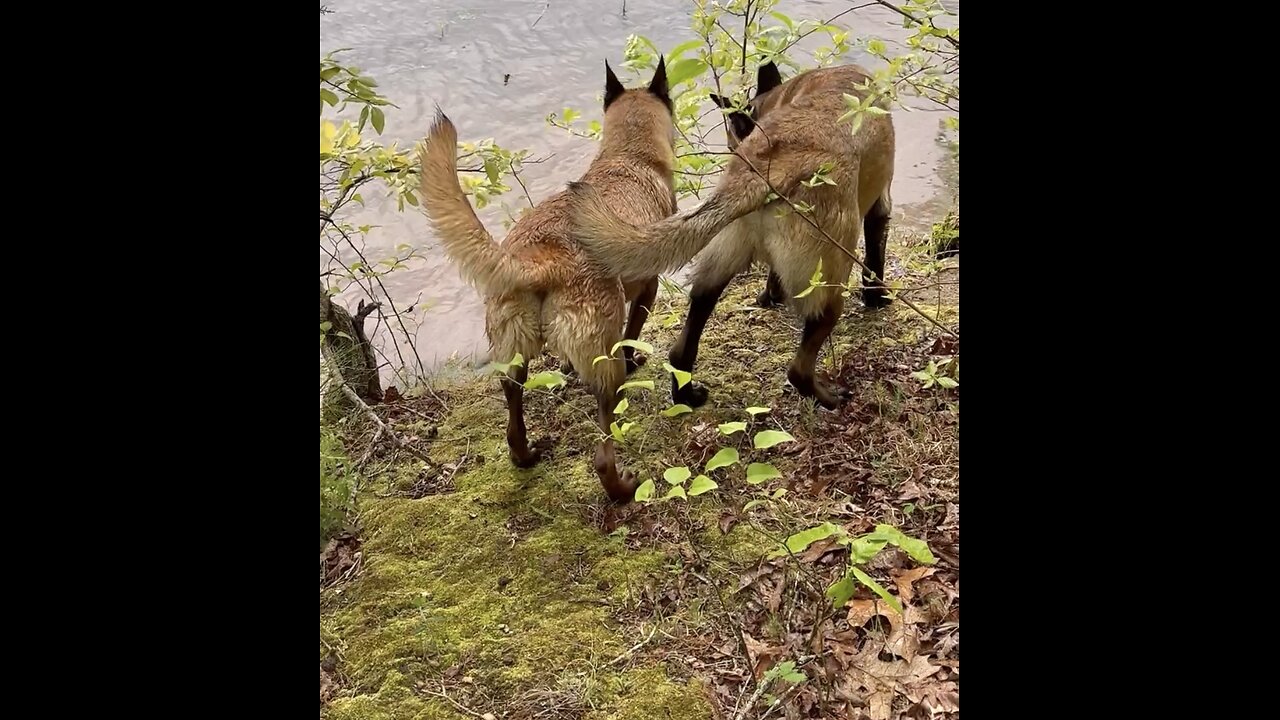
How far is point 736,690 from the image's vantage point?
7.32 feet

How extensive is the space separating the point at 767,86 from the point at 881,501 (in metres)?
2.54

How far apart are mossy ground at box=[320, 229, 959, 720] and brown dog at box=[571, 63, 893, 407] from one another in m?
0.41

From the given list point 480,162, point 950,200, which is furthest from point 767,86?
point 950,200

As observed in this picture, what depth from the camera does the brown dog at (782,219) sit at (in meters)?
2.75

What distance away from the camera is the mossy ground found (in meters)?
2.35

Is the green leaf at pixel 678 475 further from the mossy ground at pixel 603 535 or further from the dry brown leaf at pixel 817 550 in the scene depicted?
the dry brown leaf at pixel 817 550

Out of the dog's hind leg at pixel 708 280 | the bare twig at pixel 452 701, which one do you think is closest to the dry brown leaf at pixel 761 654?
the bare twig at pixel 452 701

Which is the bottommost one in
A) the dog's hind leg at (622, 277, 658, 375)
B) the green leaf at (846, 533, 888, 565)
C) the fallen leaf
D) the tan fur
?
the fallen leaf

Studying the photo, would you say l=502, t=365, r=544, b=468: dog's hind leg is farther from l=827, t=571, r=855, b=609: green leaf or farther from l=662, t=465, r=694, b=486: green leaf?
l=827, t=571, r=855, b=609: green leaf

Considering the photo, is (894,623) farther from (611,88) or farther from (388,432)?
(611,88)

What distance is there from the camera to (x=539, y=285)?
2.83 metres

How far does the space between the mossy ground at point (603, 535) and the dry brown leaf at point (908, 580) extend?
0.65ft

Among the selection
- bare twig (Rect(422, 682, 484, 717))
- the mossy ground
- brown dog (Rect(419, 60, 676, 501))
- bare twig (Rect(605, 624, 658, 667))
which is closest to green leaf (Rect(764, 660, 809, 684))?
the mossy ground

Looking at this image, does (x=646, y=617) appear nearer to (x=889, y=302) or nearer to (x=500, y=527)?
(x=500, y=527)
